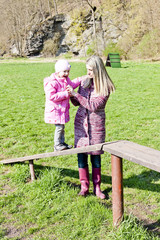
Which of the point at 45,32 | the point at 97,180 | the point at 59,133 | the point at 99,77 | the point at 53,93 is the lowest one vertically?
the point at 97,180

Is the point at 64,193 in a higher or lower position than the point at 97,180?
lower

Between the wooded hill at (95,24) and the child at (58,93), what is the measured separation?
27670mm

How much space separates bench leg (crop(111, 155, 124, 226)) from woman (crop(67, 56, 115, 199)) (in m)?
0.76

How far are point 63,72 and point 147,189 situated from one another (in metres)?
2.19

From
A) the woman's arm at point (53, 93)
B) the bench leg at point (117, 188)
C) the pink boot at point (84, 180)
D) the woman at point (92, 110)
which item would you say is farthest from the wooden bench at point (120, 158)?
the woman's arm at point (53, 93)

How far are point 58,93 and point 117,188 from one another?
5.22 ft

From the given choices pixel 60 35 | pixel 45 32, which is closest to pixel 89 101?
pixel 60 35

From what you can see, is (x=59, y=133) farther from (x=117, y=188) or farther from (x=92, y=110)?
(x=117, y=188)

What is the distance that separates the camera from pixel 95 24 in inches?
2176

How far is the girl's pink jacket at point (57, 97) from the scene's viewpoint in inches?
149

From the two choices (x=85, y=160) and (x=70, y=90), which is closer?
(x=70, y=90)

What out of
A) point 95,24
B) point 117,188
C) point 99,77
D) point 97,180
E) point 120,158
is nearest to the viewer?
point 120,158

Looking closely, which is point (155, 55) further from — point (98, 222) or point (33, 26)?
point (33, 26)

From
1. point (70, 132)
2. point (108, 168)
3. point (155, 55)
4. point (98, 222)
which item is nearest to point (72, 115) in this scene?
point (70, 132)
